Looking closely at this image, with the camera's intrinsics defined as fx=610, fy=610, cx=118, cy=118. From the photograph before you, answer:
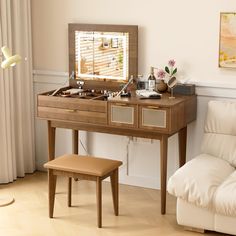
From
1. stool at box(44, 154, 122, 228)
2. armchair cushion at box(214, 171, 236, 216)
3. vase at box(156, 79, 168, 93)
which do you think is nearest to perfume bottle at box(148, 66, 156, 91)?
vase at box(156, 79, 168, 93)

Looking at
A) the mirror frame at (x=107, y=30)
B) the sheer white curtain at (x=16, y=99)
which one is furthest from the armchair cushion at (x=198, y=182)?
the sheer white curtain at (x=16, y=99)

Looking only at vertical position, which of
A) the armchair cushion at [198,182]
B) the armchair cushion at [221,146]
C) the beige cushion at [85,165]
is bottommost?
the armchair cushion at [198,182]

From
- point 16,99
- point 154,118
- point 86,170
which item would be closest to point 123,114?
point 154,118

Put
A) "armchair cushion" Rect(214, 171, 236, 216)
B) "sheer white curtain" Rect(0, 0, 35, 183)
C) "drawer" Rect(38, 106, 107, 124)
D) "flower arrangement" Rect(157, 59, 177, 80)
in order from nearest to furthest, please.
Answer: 1. "armchair cushion" Rect(214, 171, 236, 216)
2. "drawer" Rect(38, 106, 107, 124)
3. "flower arrangement" Rect(157, 59, 177, 80)
4. "sheer white curtain" Rect(0, 0, 35, 183)

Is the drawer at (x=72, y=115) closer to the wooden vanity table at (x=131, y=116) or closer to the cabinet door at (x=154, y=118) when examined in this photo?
the wooden vanity table at (x=131, y=116)

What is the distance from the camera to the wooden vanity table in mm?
4500

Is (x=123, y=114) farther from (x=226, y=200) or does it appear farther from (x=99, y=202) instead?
(x=226, y=200)

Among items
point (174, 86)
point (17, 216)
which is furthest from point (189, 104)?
point (17, 216)

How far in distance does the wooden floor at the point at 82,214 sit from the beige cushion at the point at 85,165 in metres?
0.41

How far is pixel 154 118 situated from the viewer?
14.8 feet

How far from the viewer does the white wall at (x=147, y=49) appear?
4805mm

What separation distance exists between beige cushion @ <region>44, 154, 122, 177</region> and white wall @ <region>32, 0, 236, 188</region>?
2.70 ft

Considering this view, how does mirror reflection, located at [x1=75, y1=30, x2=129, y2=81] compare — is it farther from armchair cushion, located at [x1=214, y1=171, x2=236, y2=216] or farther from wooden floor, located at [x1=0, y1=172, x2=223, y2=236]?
armchair cushion, located at [x1=214, y1=171, x2=236, y2=216]

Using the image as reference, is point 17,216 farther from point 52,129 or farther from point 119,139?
point 119,139
